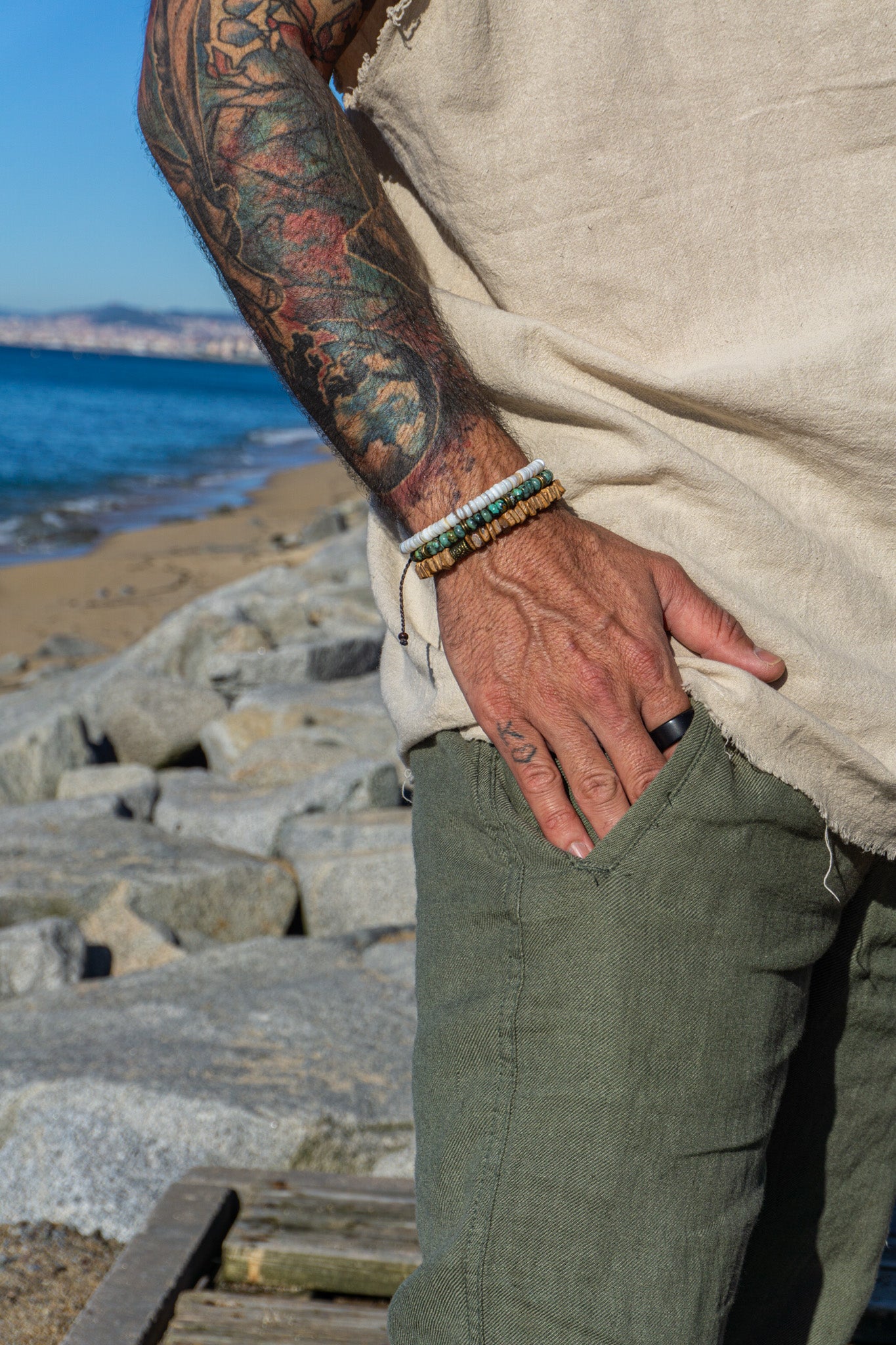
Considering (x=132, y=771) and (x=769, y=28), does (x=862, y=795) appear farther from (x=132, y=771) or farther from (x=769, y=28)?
(x=132, y=771)

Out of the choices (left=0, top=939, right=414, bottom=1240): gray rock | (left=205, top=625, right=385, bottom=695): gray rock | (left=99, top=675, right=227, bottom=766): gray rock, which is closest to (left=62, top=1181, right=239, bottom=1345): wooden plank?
(left=0, top=939, right=414, bottom=1240): gray rock

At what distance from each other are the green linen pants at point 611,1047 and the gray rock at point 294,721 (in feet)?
13.8

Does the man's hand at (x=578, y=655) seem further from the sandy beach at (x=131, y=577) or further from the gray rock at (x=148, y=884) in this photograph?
the sandy beach at (x=131, y=577)

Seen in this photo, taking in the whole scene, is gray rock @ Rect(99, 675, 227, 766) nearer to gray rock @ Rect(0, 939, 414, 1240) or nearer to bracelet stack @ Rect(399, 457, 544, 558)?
gray rock @ Rect(0, 939, 414, 1240)

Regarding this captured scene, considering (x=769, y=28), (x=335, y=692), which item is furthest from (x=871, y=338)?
(x=335, y=692)

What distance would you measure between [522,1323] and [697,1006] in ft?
0.99

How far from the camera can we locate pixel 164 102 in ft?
3.82

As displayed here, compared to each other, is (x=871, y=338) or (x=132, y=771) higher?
(x=871, y=338)

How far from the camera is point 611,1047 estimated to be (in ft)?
3.33

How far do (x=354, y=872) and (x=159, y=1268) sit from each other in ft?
6.66

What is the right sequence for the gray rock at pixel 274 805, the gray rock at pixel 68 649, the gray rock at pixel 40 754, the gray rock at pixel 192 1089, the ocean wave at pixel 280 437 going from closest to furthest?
the gray rock at pixel 192 1089 < the gray rock at pixel 274 805 < the gray rock at pixel 40 754 < the gray rock at pixel 68 649 < the ocean wave at pixel 280 437

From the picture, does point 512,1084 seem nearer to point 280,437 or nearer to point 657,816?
point 657,816

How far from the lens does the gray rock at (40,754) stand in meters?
5.74

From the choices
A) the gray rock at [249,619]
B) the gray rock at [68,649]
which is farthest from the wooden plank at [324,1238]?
the gray rock at [68,649]
